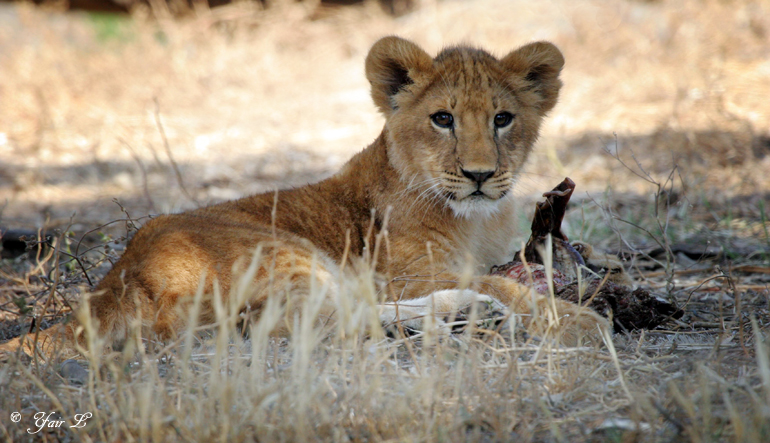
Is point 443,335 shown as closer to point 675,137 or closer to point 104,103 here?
point 675,137

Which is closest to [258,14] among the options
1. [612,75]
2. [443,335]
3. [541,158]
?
[612,75]

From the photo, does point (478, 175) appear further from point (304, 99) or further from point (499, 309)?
point (304, 99)

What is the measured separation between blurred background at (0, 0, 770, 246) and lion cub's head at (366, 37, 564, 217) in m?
1.08

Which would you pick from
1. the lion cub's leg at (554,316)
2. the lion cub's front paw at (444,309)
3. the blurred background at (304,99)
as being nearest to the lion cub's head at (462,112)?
the lion cub's leg at (554,316)

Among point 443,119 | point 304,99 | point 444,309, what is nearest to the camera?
point 444,309

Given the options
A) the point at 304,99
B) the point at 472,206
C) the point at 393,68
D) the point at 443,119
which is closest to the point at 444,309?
the point at 472,206

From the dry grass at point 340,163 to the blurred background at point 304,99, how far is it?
0.04 m

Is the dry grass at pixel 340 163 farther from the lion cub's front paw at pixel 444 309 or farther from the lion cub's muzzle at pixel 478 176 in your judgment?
the lion cub's muzzle at pixel 478 176

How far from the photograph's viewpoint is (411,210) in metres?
3.64

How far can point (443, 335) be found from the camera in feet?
8.73

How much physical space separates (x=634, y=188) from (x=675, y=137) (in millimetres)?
1055

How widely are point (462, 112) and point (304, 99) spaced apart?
26.8ft

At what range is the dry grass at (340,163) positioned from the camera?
6.83ft

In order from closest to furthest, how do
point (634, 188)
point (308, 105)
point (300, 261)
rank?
point (300, 261)
point (634, 188)
point (308, 105)
